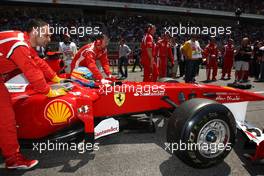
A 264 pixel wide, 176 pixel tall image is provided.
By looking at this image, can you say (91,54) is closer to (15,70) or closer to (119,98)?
(119,98)

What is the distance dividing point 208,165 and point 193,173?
8.0 inches

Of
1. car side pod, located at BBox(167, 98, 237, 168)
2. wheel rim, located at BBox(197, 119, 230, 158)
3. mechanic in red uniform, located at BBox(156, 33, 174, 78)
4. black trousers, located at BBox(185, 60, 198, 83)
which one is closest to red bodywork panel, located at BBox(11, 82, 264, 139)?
car side pod, located at BBox(167, 98, 237, 168)

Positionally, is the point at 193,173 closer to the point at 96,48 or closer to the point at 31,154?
the point at 31,154

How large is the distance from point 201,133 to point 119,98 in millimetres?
1353

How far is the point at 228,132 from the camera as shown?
3.96 m

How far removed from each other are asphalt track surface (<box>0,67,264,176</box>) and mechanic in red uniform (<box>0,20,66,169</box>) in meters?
0.25

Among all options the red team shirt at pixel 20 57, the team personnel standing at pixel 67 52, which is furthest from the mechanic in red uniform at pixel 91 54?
the team personnel standing at pixel 67 52

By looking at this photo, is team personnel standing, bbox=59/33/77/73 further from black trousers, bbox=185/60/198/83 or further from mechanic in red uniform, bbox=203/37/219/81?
mechanic in red uniform, bbox=203/37/219/81

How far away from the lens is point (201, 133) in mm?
3801

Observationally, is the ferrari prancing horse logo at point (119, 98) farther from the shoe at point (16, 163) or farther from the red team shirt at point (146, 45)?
the red team shirt at point (146, 45)

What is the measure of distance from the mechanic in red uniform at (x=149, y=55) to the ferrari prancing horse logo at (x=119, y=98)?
4.07m

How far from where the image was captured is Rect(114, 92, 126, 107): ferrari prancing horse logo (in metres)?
4.61

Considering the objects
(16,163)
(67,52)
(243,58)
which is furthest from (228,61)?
(16,163)

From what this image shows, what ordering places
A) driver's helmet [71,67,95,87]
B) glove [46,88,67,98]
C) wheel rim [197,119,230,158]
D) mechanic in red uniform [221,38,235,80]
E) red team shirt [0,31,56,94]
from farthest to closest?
1. mechanic in red uniform [221,38,235,80]
2. driver's helmet [71,67,95,87]
3. glove [46,88,67,98]
4. wheel rim [197,119,230,158]
5. red team shirt [0,31,56,94]
